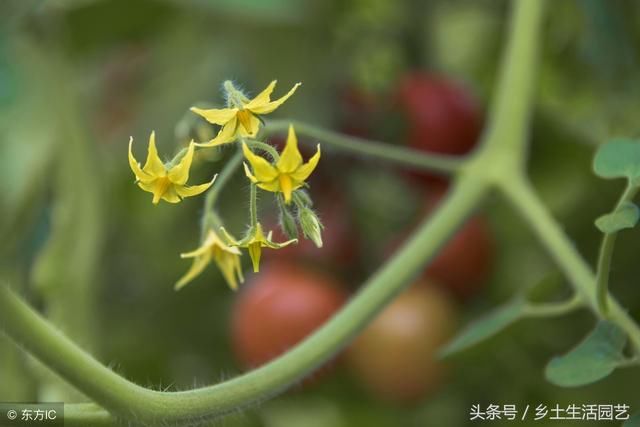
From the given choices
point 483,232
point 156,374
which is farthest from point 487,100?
point 156,374

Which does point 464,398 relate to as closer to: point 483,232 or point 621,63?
point 483,232

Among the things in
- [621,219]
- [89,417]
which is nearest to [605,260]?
[621,219]

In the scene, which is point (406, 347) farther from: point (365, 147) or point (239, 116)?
point (239, 116)

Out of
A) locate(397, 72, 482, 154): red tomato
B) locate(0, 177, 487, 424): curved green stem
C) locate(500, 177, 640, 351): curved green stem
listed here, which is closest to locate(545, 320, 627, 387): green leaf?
locate(500, 177, 640, 351): curved green stem

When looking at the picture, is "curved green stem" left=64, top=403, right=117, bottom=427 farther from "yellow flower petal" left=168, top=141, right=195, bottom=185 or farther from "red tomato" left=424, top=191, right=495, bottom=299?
"red tomato" left=424, top=191, right=495, bottom=299

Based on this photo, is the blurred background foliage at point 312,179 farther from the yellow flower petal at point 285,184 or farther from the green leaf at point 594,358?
the yellow flower petal at point 285,184

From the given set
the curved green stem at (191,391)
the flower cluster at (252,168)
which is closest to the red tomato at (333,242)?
the curved green stem at (191,391)
